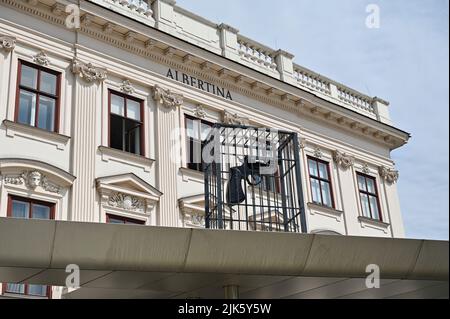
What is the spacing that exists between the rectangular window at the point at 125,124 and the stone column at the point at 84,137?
1.97ft

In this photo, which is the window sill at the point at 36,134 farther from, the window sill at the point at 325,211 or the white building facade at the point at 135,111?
the window sill at the point at 325,211

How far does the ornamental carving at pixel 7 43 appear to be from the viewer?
15180 mm

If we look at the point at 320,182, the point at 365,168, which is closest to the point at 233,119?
the point at 320,182

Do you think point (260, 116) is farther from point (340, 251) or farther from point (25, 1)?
point (340, 251)

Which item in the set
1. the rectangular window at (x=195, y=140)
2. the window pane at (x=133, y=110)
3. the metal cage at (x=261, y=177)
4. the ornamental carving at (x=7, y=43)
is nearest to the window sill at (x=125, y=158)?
the window pane at (x=133, y=110)

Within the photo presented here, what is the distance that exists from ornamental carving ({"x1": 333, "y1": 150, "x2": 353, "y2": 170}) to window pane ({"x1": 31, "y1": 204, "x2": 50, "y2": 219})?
1182 cm

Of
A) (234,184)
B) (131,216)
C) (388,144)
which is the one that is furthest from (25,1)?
(388,144)

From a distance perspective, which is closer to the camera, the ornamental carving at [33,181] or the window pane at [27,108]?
the ornamental carving at [33,181]

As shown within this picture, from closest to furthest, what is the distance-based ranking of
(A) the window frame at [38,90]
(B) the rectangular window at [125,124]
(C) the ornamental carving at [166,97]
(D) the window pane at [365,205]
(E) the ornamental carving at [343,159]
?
1. (A) the window frame at [38,90]
2. (B) the rectangular window at [125,124]
3. (C) the ornamental carving at [166,97]
4. (E) the ornamental carving at [343,159]
5. (D) the window pane at [365,205]

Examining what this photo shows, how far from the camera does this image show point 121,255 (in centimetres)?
614

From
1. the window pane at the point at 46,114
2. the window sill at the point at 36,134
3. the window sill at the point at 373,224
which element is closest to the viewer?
the window sill at the point at 36,134

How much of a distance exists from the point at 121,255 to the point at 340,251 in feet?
7.67

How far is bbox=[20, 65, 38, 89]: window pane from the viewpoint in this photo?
1548 centimetres

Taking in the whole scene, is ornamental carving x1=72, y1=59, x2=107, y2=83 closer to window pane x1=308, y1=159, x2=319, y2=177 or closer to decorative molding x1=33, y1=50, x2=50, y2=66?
decorative molding x1=33, y1=50, x2=50, y2=66
